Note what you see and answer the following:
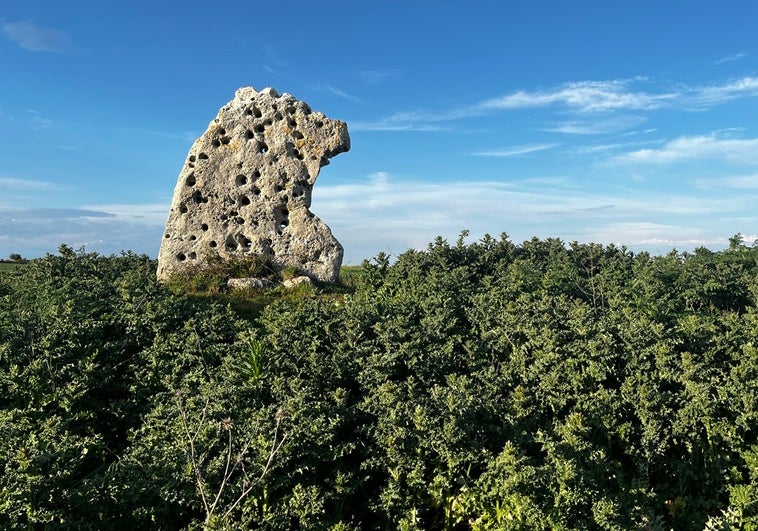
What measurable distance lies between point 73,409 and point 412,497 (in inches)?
164

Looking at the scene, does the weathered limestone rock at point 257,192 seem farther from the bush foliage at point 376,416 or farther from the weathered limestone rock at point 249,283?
the bush foliage at point 376,416

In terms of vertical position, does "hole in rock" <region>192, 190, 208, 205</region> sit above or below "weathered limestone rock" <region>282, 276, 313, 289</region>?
above

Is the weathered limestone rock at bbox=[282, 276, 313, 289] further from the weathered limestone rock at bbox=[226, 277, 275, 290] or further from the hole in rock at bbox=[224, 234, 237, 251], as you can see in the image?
the hole in rock at bbox=[224, 234, 237, 251]

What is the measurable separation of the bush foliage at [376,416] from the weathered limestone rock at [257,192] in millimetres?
5523

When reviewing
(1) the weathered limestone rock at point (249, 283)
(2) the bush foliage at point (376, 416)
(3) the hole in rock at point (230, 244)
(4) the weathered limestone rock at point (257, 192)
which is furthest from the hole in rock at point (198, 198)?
(2) the bush foliage at point (376, 416)

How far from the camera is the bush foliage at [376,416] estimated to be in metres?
4.92

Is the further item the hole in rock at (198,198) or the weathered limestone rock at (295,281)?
the hole in rock at (198,198)

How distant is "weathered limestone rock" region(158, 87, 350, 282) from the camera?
1445 centimetres

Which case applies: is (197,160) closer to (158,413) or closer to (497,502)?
(158,413)

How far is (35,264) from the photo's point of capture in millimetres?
11656

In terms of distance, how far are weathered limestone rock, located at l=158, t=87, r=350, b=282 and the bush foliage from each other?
5.52 meters

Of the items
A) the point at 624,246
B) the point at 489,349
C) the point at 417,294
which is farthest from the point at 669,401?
the point at 624,246

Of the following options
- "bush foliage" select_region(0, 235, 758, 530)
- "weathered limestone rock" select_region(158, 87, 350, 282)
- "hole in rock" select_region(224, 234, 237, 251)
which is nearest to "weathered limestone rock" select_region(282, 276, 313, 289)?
"weathered limestone rock" select_region(158, 87, 350, 282)

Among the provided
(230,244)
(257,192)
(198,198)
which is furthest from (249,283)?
(198,198)
